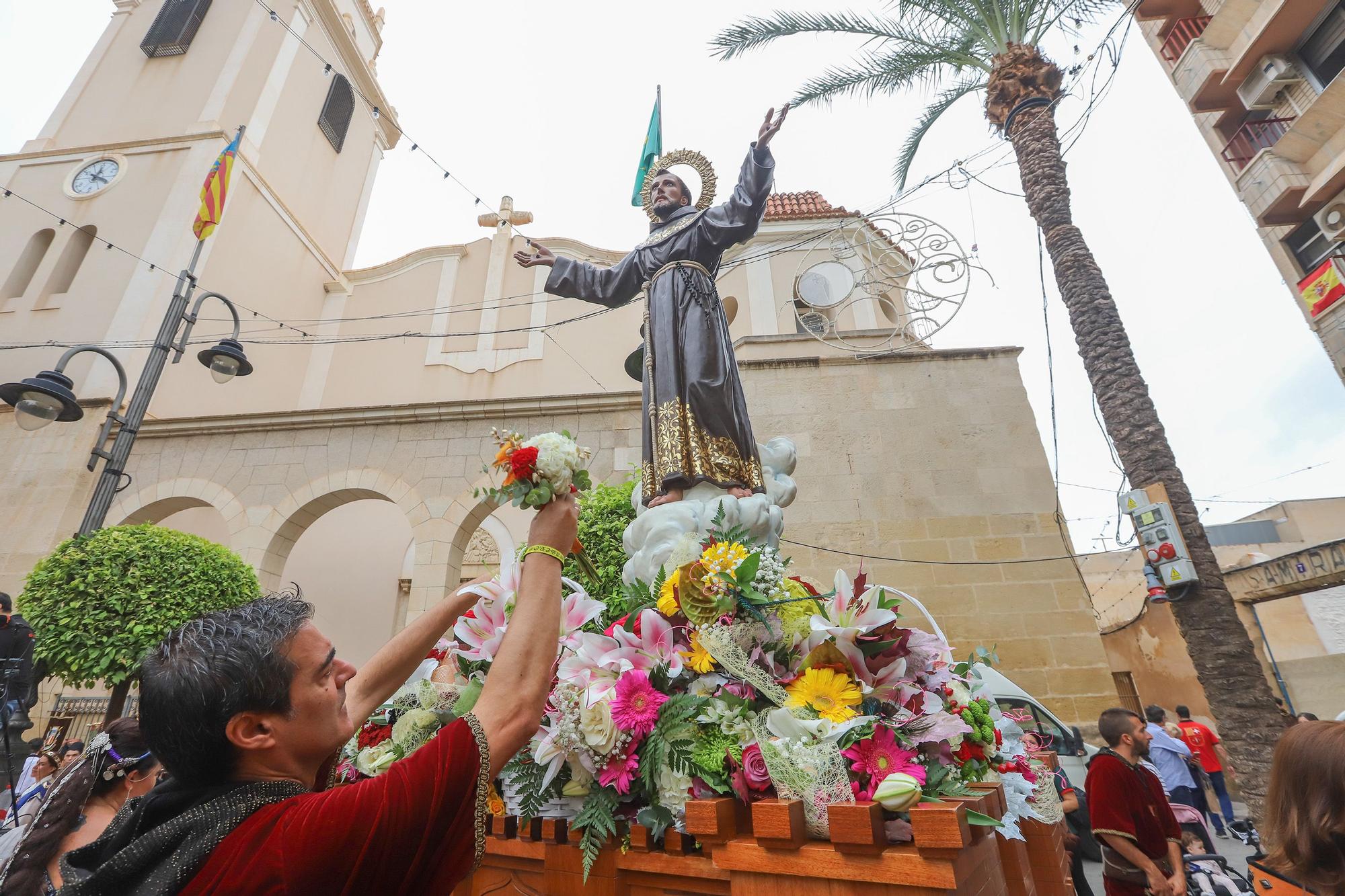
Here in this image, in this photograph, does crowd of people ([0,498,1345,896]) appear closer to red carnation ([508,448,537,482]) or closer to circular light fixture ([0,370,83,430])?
red carnation ([508,448,537,482])

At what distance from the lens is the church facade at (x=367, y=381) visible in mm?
8445

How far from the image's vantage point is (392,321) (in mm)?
15828

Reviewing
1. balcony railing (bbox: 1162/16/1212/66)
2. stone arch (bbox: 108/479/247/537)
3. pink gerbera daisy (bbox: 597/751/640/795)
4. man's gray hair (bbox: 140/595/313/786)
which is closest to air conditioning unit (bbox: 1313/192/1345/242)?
balcony railing (bbox: 1162/16/1212/66)

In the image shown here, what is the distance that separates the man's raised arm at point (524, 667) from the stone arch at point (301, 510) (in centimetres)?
831

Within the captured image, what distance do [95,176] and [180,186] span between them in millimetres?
2398

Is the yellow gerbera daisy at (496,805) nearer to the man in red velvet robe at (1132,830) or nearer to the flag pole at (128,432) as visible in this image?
the man in red velvet robe at (1132,830)

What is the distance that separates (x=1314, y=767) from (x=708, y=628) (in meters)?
1.63

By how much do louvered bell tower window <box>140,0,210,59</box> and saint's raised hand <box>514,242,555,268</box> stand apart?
16.8m

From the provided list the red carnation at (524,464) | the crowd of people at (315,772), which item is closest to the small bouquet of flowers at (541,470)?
the red carnation at (524,464)

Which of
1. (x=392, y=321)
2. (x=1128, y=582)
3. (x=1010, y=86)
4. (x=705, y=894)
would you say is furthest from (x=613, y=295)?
(x=1128, y=582)

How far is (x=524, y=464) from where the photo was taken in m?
1.78

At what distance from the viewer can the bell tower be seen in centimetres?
1230

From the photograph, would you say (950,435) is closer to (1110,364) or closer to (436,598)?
(1110,364)

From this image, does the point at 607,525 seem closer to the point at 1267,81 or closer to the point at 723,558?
the point at 723,558
